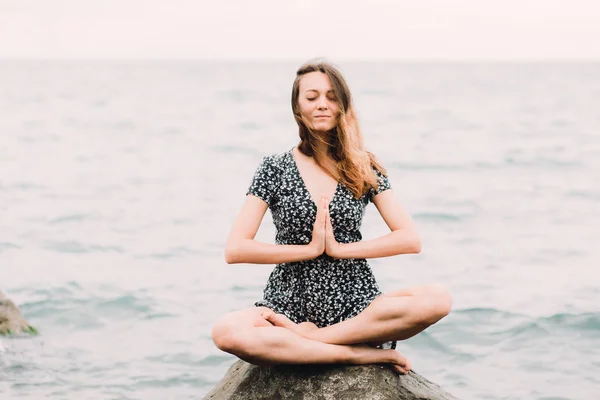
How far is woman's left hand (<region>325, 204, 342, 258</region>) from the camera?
15.6 feet

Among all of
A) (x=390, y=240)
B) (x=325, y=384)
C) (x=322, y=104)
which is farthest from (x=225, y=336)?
(x=322, y=104)

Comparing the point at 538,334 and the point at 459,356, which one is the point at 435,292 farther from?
the point at 538,334

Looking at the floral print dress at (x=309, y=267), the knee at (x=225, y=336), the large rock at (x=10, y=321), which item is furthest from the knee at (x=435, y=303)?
the large rock at (x=10, y=321)

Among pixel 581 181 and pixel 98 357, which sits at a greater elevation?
pixel 581 181

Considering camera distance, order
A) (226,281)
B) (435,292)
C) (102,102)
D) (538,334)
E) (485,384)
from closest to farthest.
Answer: (435,292)
(485,384)
(538,334)
(226,281)
(102,102)

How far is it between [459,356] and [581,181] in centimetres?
1262

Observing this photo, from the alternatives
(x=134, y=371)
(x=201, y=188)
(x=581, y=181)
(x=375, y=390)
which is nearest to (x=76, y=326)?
(x=134, y=371)

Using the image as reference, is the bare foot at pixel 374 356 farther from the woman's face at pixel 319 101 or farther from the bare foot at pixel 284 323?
the woman's face at pixel 319 101

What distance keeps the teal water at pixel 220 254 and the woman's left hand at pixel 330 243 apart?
11.3 feet

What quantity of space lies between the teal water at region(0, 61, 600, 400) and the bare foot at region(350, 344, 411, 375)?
126 inches

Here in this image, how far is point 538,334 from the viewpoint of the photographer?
941cm

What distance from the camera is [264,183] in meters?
4.97

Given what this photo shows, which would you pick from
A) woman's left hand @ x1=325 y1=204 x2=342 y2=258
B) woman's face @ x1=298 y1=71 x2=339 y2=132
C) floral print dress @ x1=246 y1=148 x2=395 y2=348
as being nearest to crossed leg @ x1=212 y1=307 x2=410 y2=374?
floral print dress @ x1=246 y1=148 x2=395 y2=348

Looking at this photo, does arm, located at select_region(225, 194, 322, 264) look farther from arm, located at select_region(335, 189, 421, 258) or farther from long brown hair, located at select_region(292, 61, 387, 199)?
long brown hair, located at select_region(292, 61, 387, 199)
